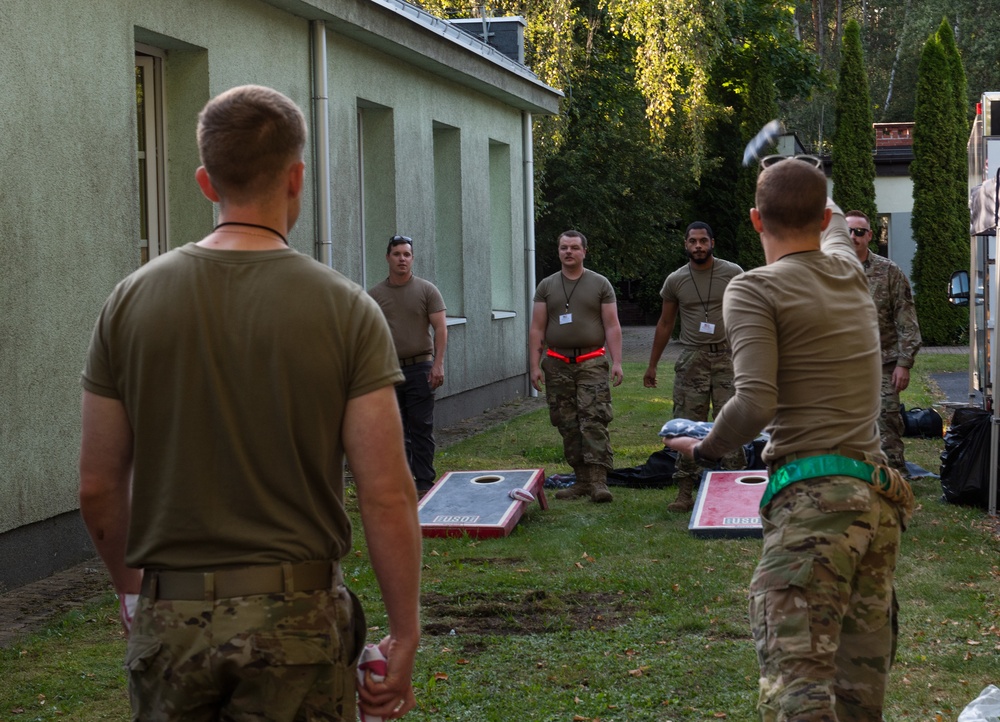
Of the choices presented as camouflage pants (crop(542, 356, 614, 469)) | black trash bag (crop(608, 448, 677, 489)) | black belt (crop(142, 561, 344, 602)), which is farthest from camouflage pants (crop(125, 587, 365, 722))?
black trash bag (crop(608, 448, 677, 489))

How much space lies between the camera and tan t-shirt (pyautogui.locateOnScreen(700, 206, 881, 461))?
3.64 metres

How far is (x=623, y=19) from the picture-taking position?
2609 cm

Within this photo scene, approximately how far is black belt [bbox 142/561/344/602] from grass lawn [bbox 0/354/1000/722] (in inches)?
116

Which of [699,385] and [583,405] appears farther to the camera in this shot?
[583,405]

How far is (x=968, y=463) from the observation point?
9.73m

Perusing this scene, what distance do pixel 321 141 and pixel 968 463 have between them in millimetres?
6501

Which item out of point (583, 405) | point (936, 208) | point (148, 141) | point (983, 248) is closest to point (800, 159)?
point (583, 405)

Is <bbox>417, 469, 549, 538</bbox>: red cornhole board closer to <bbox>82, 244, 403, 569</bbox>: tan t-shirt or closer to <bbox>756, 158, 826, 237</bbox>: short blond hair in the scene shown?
<bbox>756, 158, 826, 237</bbox>: short blond hair

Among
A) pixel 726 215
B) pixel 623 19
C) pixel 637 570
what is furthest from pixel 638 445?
pixel 726 215

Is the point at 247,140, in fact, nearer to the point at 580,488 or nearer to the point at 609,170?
the point at 580,488

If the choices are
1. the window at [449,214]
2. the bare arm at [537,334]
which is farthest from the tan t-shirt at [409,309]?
the window at [449,214]

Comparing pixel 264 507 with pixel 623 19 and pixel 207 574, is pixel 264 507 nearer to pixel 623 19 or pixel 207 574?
pixel 207 574

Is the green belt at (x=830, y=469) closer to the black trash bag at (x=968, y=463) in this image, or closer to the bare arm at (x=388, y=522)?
the bare arm at (x=388, y=522)

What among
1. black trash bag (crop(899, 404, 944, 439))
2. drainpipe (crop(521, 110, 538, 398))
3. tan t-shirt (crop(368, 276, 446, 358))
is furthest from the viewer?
drainpipe (crop(521, 110, 538, 398))
